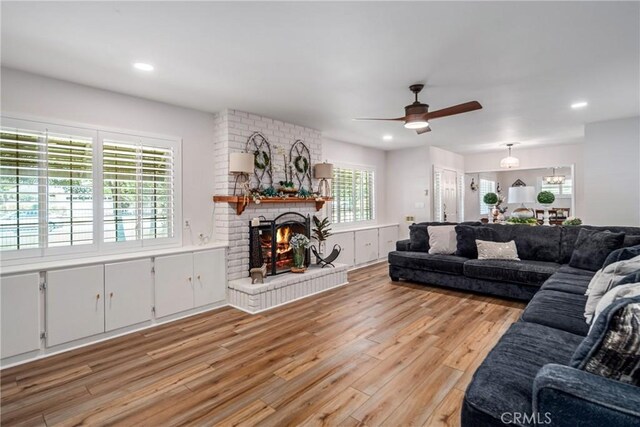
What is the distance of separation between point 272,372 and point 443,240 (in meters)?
3.71

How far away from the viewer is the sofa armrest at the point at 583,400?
3.41ft

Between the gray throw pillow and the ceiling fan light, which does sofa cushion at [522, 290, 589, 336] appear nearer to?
the gray throw pillow

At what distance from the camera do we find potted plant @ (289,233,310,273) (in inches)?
187

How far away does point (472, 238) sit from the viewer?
4.98 m

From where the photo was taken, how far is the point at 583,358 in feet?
4.02

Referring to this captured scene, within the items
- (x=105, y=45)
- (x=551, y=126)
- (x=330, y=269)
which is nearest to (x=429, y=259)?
(x=330, y=269)

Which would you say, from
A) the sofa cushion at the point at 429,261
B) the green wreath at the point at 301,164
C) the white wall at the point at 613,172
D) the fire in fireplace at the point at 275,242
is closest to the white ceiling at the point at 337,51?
the white wall at the point at 613,172

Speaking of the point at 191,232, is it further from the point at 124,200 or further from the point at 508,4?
the point at 508,4

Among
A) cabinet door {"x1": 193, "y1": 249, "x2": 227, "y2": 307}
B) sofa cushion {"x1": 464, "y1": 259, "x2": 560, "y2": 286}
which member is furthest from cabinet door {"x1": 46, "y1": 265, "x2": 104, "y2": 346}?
sofa cushion {"x1": 464, "y1": 259, "x2": 560, "y2": 286}

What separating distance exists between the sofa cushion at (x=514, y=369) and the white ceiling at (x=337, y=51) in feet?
6.90

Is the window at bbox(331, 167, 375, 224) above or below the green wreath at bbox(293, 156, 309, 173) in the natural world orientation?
below

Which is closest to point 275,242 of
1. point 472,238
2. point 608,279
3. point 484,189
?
point 472,238

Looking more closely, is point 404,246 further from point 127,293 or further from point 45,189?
point 45,189

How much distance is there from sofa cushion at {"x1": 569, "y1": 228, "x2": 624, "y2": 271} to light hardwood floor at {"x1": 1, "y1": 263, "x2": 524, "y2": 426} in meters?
0.97
